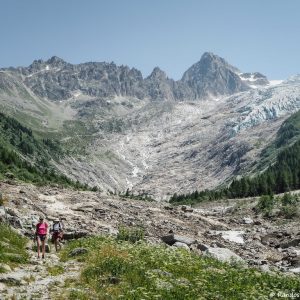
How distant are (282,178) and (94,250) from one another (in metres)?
139

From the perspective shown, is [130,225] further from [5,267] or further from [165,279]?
[165,279]

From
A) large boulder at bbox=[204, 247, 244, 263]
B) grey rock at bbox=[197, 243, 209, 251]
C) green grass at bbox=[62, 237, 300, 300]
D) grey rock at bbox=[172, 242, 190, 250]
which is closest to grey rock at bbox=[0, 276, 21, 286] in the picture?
green grass at bbox=[62, 237, 300, 300]

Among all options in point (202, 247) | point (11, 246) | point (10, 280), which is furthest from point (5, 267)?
point (202, 247)

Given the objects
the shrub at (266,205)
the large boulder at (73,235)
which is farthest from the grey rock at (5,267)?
the shrub at (266,205)

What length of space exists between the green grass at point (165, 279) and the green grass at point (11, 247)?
3494 mm

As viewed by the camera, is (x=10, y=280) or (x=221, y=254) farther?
(x=221, y=254)

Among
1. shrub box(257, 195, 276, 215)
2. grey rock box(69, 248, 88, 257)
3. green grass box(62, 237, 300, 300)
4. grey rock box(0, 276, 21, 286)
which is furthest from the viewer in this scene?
shrub box(257, 195, 276, 215)

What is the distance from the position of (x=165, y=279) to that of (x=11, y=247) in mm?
11542

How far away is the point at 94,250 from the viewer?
83.4 feet

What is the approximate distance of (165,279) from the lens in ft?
58.3

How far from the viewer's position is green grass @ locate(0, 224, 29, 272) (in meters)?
22.7

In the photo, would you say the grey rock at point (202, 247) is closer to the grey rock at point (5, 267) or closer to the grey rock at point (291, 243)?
the grey rock at point (291, 243)

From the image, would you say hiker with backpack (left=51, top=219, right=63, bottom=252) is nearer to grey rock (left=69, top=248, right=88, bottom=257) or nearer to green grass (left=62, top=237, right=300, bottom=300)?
grey rock (left=69, top=248, right=88, bottom=257)

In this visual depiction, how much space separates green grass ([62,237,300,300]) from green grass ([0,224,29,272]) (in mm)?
3494
